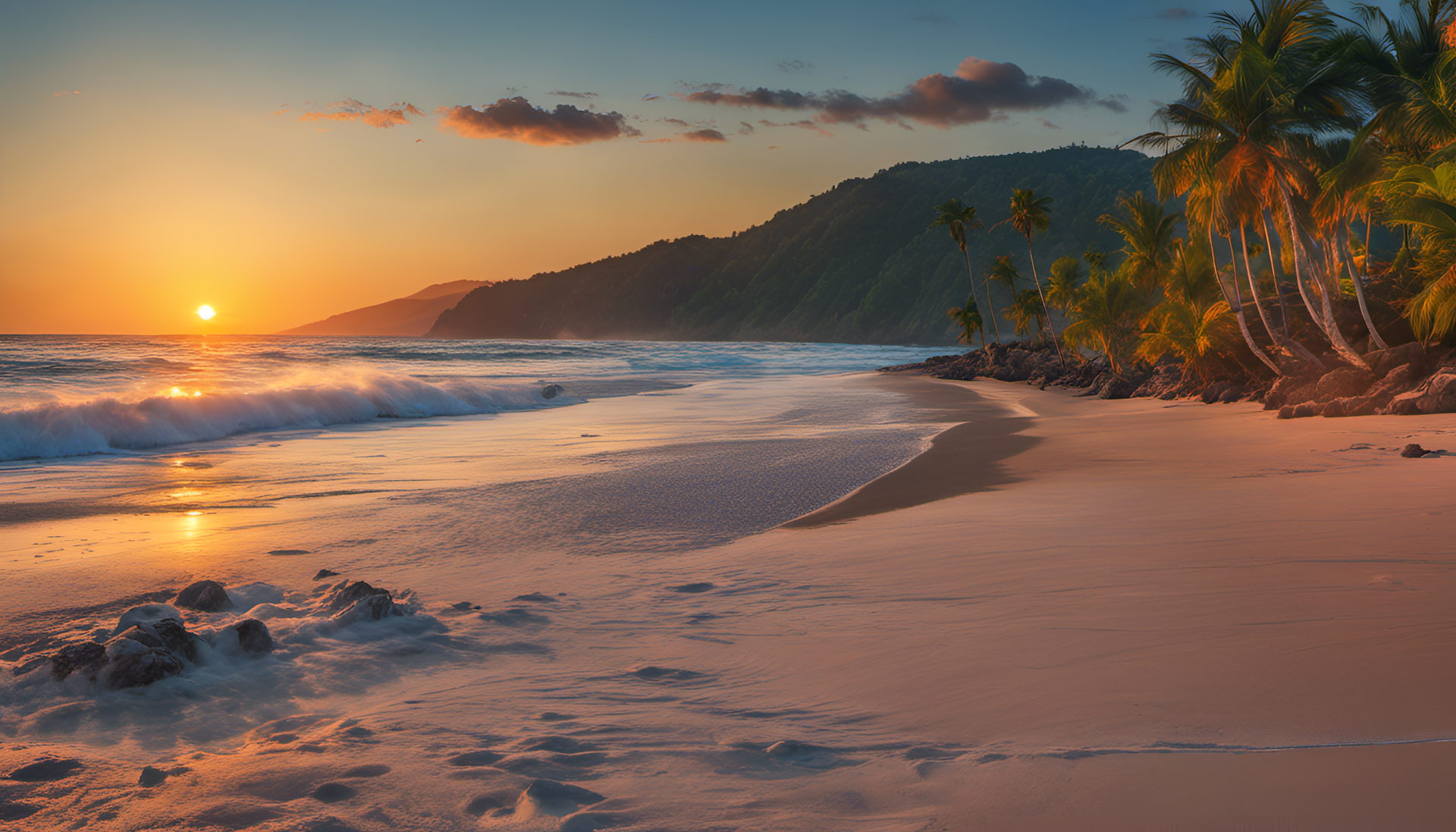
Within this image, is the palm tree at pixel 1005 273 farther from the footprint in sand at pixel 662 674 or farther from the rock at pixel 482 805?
the rock at pixel 482 805

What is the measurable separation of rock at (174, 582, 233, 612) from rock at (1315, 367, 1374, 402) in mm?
16184

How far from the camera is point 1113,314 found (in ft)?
110

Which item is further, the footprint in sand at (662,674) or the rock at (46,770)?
the footprint in sand at (662,674)

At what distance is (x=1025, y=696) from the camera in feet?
10.3

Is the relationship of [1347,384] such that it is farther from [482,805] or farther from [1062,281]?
[1062,281]

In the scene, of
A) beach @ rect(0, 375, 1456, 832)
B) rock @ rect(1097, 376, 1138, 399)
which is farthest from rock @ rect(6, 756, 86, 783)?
rock @ rect(1097, 376, 1138, 399)

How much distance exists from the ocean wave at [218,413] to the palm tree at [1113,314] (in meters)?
22.0

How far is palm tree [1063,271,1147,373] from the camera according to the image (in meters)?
33.5

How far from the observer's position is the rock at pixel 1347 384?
1446cm

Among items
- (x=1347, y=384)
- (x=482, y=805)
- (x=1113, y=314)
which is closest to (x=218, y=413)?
(x=482, y=805)

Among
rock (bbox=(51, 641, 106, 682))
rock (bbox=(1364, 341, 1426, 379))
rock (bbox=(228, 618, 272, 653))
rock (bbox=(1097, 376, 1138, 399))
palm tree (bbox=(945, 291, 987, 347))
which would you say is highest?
palm tree (bbox=(945, 291, 987, 347))

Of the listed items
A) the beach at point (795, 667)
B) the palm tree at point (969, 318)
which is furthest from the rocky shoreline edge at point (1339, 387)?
the palm tree at point (969, 318)

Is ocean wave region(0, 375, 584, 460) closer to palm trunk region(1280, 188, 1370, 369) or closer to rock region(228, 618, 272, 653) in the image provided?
rock region(228, 618, 272, 653)

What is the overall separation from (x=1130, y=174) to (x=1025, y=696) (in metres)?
174
